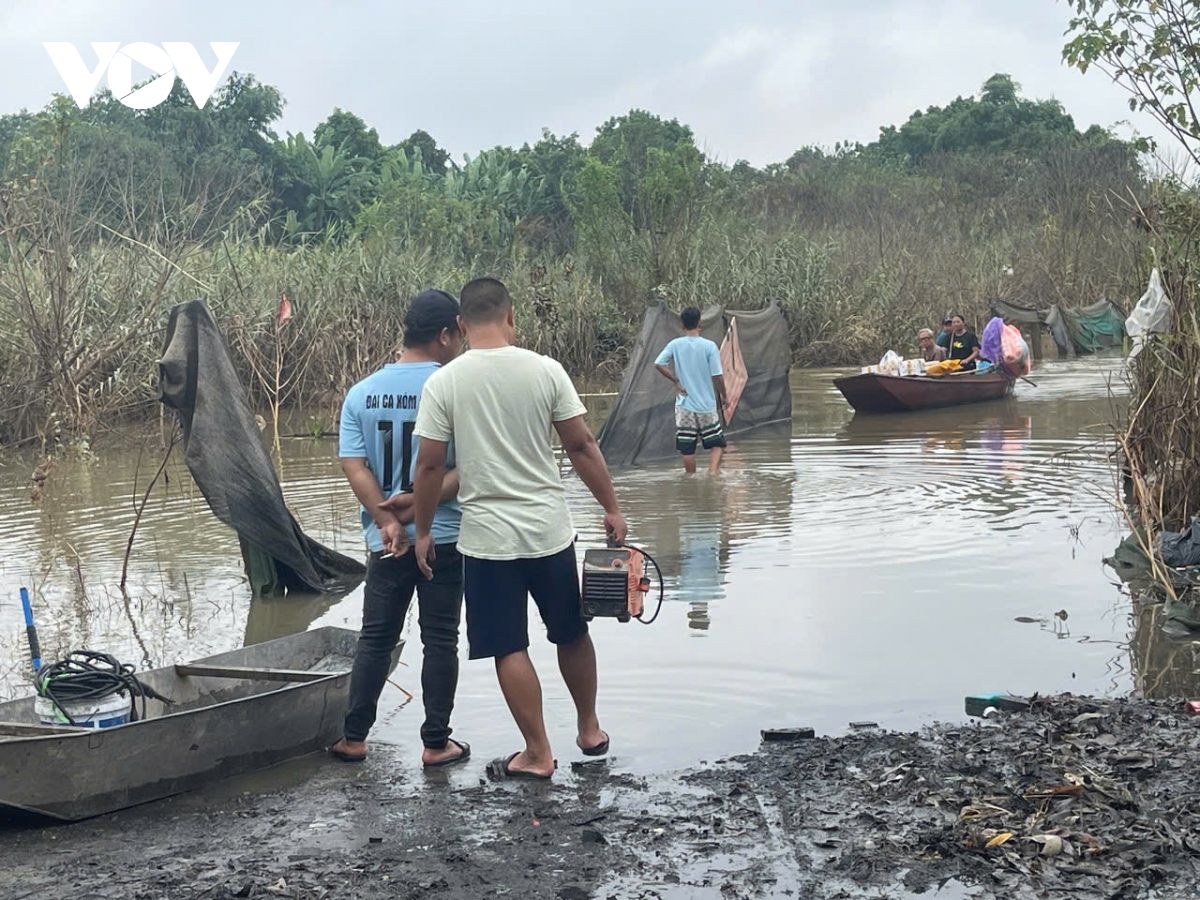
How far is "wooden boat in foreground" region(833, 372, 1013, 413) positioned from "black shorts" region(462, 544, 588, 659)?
1444 centimetres

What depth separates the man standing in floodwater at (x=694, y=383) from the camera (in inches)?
566

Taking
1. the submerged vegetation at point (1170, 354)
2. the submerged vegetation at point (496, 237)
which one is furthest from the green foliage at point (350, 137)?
the submerged vegetation at point (1170, 354)

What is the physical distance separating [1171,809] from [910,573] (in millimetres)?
A: 4674

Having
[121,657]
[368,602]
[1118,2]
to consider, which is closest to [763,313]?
[1118,2]

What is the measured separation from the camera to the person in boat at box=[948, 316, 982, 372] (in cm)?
2162

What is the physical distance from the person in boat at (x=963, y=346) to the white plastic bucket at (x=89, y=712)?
1761 centimetres

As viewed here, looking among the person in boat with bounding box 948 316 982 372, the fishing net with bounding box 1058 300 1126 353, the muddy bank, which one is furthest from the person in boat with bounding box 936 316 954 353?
the muddy bank

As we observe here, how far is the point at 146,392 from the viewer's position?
19031 mm

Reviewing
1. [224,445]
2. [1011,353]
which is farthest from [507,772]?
[1011,353]

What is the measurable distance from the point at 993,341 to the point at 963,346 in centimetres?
67

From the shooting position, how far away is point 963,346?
71.7 feet

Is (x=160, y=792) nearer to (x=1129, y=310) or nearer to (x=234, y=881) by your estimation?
(x=234, y=881)

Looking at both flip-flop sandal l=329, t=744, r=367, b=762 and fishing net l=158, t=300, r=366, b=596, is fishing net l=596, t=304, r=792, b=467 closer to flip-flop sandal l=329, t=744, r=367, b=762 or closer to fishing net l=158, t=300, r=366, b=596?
fishing net l=158, t=300, r=366, b=596

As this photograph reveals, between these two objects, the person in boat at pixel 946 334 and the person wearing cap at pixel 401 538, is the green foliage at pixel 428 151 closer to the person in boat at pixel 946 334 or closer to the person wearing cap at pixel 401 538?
the person in boat at pixel 946 334
